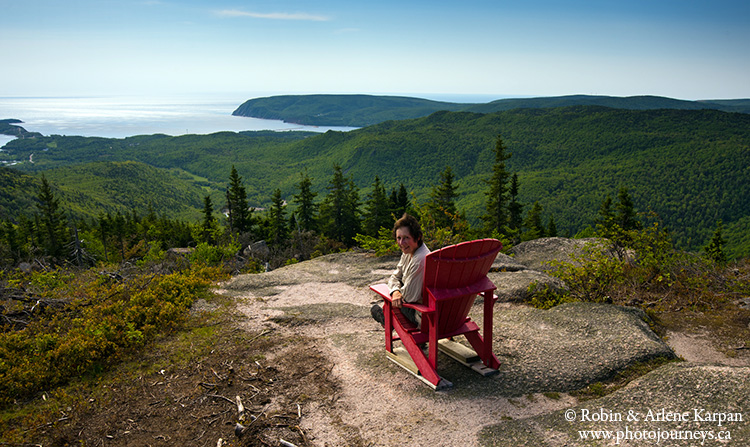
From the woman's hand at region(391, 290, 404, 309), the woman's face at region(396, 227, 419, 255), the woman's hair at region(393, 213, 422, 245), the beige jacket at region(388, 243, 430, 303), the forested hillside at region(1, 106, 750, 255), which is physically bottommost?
the forested hillside at region(1, 106, 750, 255)

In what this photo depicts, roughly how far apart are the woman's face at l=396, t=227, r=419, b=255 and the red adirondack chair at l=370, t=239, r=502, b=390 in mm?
598

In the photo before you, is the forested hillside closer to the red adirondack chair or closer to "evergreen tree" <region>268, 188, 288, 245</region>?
"evergreen tree" <region>268, 188, 288, 245</region>

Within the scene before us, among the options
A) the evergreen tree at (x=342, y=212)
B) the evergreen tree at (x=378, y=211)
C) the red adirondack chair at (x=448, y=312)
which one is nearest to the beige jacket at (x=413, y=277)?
the red adirondack chair at (x=448, y=312)

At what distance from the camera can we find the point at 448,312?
19.0 feet

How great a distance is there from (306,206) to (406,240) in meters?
36.0

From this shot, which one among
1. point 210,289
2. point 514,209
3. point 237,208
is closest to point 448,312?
point 210,289

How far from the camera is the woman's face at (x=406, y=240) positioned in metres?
5.99

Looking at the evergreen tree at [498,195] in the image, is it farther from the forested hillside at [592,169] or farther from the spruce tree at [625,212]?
the forested hillside at [592,169]

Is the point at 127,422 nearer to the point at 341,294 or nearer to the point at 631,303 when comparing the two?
the point at 341,294

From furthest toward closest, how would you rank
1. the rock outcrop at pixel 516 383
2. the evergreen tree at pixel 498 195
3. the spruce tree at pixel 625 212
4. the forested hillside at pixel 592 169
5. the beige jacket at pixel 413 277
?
the forested hillside at pixel 592 169, the evergreen tree at pixel 498 195, the spruce tree at pixel 625 212, the beige jacket at pixel 413 277, the rock outcrop at pixel 516 383

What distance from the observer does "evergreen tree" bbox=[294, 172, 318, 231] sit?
40625 mm

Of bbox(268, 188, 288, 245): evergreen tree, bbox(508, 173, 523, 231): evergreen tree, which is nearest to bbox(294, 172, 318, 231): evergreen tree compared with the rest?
bbox(268, 188, 288, 245): evergreen tree

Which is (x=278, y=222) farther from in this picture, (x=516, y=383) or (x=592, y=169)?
(x=592, y=169)

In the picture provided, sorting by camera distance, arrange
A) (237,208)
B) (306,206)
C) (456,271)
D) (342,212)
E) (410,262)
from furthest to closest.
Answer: (237,208) → (306,206) → (342,212) → (410,262) → (456,271)
